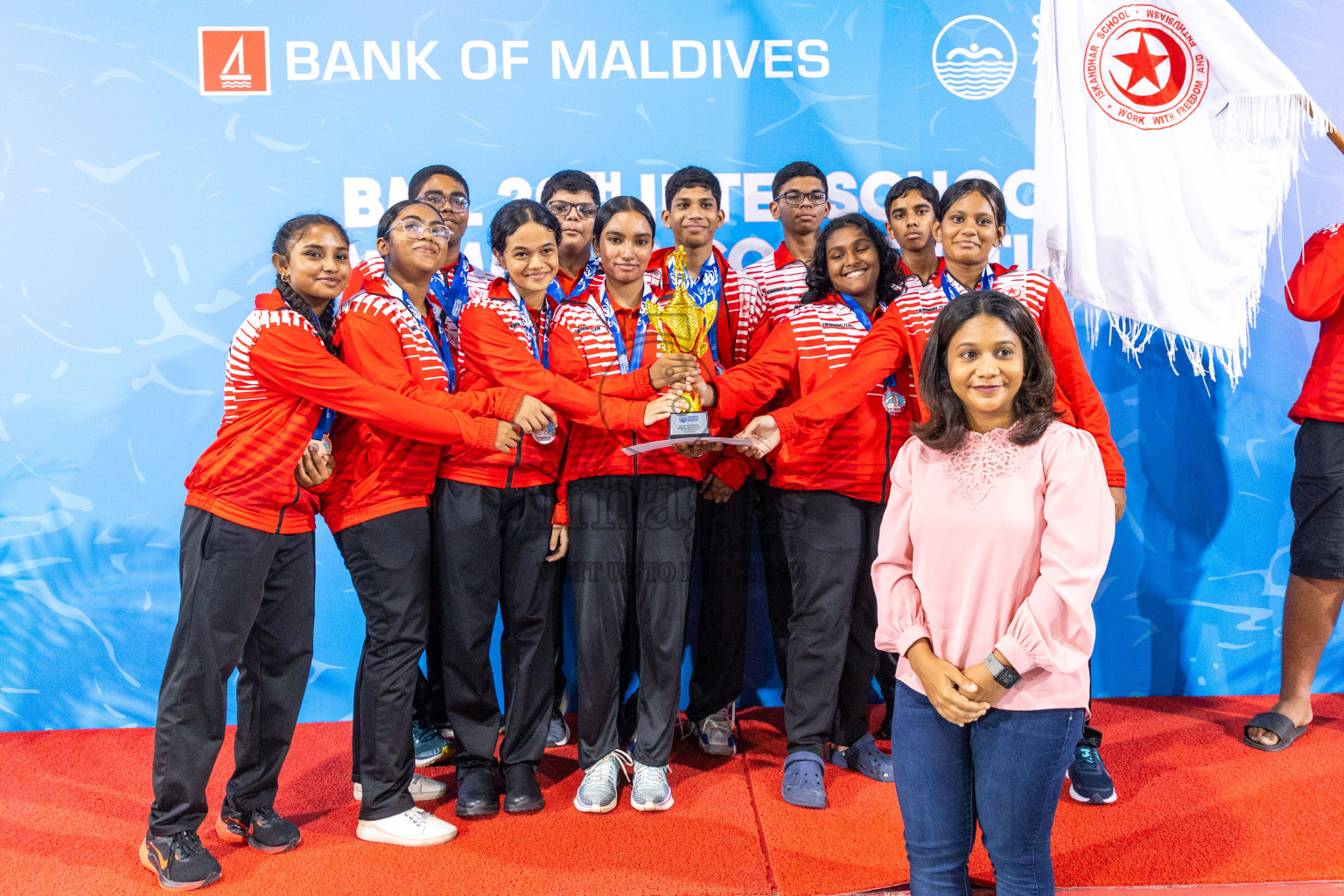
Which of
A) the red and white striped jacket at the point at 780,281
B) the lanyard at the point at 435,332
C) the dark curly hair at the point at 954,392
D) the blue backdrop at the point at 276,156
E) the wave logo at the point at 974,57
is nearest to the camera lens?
the dark curly hair at the point at 954,392

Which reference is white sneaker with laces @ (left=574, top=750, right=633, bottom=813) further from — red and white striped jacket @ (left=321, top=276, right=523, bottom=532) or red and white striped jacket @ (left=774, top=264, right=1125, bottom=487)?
red and white striped jacket @ (left=774, top=264, right=1125, bottom=487)

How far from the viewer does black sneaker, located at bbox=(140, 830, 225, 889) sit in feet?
8.18

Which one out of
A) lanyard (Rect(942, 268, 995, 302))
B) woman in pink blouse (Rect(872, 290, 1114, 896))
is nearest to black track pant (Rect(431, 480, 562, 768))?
woman in pink blouse (Rect(872, 290, 1114, 896))

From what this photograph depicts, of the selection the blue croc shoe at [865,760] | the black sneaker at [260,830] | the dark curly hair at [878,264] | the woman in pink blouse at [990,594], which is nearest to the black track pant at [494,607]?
the black sneaker at [260,830]

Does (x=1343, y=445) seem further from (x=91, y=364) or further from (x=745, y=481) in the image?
(x=91, y=364)

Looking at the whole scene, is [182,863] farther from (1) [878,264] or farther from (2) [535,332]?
(1) [878,264]

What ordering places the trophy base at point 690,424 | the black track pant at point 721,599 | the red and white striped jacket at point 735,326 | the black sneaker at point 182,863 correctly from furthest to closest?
the black track pant at point 721,599
the red and white striped jacket at point 735,326
the trophy base at point 690,424
the black sneaker at point 182,863

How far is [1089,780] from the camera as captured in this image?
2895 mm

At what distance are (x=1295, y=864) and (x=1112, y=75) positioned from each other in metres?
2.57

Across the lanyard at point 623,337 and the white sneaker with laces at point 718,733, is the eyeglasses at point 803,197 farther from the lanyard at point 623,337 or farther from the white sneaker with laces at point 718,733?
the white sneaker with laces at point 718,733

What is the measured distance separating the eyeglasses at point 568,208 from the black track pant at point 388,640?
4.25ft

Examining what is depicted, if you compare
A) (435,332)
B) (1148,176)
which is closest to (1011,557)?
(435,332)

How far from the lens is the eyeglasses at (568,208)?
3.40 meters

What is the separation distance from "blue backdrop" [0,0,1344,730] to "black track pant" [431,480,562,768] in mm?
1181
